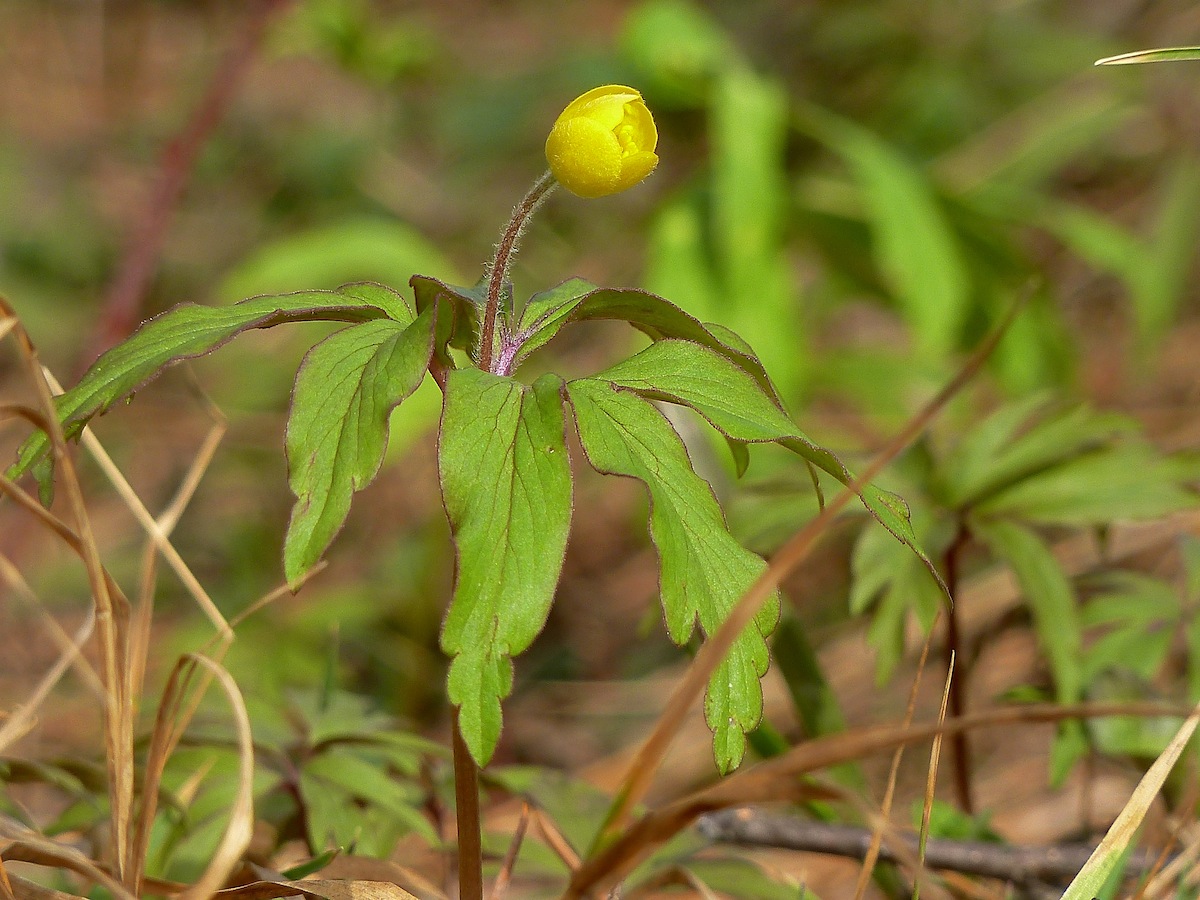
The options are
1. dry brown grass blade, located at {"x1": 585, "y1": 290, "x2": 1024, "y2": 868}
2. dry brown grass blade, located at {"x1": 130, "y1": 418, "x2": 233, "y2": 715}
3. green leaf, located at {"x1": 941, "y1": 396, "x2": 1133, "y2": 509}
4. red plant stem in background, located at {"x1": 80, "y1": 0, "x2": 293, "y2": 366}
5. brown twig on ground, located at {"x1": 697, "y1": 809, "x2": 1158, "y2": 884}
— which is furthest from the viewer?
red plant stem in background, located at {"x1": 80, "y1": 0, "x2": 293, "y2": 366}

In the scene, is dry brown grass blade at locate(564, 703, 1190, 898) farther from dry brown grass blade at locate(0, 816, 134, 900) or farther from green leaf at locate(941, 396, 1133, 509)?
green leaf at locate(941, 396, 1133, 509)

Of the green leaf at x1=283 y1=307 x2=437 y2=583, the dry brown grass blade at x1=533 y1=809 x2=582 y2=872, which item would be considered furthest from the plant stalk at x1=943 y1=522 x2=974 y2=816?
the green leaf at x1=283 y1=307 x2=437 y2=583

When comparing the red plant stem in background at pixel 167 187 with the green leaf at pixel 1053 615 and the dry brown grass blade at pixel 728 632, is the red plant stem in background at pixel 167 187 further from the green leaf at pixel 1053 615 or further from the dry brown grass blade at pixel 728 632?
the dry brown grass blade at pixel 728 632

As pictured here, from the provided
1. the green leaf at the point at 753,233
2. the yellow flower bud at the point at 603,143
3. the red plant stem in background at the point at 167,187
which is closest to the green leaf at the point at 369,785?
the yellow flower bud at the point at 603,143

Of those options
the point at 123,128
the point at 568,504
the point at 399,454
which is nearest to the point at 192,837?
the point at 568,504

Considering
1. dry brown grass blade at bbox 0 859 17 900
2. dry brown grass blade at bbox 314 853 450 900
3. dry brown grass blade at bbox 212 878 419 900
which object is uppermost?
dry brown grass blade at bbox 0 859 17 900

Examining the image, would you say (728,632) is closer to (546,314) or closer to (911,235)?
(546,314)

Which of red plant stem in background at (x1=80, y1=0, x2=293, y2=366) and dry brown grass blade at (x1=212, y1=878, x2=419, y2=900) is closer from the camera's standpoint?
dry brown grass blade at (x1=212, y1=878, x2=419, y2=900)
